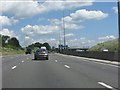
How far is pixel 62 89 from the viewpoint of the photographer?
41.2ft

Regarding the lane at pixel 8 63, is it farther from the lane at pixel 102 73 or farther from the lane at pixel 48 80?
the lane at pixel 102 73

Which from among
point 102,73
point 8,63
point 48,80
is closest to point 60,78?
point 48,80

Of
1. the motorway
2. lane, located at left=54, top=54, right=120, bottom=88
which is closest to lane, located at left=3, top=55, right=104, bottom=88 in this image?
the motorway

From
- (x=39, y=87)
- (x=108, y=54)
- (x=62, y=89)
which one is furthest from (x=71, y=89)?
(x=108, y=54)

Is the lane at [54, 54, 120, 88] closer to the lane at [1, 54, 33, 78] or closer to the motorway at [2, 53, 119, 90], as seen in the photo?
Result: the motorway at [2, 53, 119, 90]

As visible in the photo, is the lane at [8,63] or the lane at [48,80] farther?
the lane at [8,63]

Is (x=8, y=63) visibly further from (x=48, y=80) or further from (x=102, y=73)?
(x=48, y=80)

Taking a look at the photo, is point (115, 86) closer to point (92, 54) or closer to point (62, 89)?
point (62, 89)

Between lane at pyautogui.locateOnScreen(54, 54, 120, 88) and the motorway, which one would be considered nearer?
the motorway

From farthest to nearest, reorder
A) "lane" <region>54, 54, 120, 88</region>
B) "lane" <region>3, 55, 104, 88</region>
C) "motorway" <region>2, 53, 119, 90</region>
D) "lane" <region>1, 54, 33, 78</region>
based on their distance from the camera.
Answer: "lane" <region>1, 54, 33, 78</region> < "lane" <region>54, 54, 120, 88</region> < "motorway" <region>2, 53, 119, 90</region> < "lane" <region>3, 55, 104, 88</region>

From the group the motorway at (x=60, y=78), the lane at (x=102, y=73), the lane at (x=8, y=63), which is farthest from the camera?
the lane at (x=8, y=63)

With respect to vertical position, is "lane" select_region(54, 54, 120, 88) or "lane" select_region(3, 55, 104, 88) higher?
"lane" select_region(54, 54, 120, 88)

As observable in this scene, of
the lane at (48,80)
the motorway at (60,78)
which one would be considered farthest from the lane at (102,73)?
the lane at (48,80)

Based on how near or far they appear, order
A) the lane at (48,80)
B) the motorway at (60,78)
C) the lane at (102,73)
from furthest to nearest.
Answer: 1. the lane at (102,73)
2. the motorway at (60,78)
3. the lane at (48,80)
